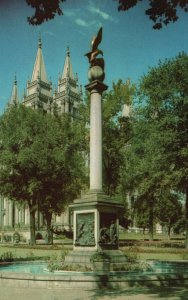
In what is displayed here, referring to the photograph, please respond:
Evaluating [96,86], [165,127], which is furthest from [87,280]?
[165,127]

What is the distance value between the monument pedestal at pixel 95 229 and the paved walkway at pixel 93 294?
4943mm

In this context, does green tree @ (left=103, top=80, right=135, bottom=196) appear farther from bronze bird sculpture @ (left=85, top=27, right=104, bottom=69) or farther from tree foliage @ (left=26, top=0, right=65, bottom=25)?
tree foliage @ (left=26, top=0, right=65, bottom=25)

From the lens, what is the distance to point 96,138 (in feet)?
68.3

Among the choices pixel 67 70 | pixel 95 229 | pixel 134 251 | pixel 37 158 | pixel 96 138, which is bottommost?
pixel 134 251

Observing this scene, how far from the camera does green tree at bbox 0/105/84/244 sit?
4553cm

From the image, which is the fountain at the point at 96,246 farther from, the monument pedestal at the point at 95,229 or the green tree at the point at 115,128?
the green tree at the point at 115,128

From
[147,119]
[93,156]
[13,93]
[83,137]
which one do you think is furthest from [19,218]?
[93,156]

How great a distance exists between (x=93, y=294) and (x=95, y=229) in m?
6.24

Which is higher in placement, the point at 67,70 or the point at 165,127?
the point at 67,70

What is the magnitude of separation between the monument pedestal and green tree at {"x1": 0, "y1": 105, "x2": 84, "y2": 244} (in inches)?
999

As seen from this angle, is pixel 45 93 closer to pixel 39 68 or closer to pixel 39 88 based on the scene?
pixel 39 88

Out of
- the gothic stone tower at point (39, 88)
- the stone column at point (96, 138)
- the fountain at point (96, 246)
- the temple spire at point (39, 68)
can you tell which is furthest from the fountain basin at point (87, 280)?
the temple spire at point (39, 68)

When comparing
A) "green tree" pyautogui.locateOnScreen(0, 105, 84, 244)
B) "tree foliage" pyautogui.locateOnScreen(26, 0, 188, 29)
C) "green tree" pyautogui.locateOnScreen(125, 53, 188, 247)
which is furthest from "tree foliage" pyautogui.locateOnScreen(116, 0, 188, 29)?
"green tree" pyautogui.locateOnScreen(0, 105, 84, 244)

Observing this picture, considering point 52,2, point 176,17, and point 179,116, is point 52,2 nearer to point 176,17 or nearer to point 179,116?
point 176,17
